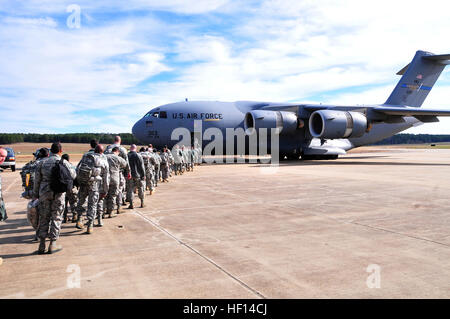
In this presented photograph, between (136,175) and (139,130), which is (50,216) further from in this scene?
(139,130)

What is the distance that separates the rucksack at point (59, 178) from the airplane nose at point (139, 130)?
55.7ft

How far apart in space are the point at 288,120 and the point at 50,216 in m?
19.1

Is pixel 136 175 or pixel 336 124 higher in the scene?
pixel 336 124

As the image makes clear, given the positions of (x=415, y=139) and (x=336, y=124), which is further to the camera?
(x=415, y=139)

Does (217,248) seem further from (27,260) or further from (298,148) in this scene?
(298,148)

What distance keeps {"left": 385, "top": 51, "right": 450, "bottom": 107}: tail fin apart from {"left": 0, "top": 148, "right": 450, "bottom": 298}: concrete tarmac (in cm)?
2226

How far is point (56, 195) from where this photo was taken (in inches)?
206

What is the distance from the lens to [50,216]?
526cm

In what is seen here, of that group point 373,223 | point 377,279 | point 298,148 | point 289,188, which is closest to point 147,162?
point 289,188

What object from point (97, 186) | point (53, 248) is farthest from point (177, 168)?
point (53, 248)

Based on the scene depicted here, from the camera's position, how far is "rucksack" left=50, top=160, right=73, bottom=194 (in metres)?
5.18

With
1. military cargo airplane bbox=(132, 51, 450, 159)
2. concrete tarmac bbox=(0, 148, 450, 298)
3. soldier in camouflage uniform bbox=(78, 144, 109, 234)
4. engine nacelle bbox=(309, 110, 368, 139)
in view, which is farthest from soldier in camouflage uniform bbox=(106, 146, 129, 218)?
engine nacelle bbox=(309, 110, 368, 139)

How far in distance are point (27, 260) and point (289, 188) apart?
8.13 metres

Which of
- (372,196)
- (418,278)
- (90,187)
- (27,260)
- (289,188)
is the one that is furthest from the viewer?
(289,188)
